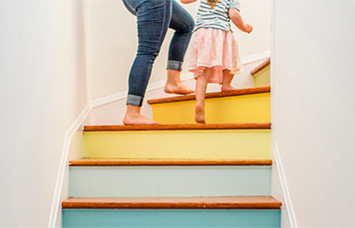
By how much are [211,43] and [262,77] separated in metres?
0.72

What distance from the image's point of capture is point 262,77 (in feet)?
8.23

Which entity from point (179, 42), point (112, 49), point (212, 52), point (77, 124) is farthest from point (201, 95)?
point (112, 49)

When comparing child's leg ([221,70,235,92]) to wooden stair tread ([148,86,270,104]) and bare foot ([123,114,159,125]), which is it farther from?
bare foot ([123,114,159,125])

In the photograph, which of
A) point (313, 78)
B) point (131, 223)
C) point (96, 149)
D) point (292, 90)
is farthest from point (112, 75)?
point (313, 78)

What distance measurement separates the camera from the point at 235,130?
1.69m

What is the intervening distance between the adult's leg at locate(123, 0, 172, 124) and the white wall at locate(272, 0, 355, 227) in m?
0.57

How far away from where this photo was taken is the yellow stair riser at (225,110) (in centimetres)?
189

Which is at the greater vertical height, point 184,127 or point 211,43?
point 211,43

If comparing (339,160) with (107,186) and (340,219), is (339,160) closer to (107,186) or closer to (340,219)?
(340,219)

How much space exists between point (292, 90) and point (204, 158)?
1.77 feet

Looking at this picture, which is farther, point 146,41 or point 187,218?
point 146,41

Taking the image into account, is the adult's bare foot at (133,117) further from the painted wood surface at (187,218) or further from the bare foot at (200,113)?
the painted wood surface at (187,218)

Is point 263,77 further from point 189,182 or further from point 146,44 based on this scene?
point 189,182

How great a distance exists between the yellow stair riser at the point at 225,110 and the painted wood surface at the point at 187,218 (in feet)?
1.96
